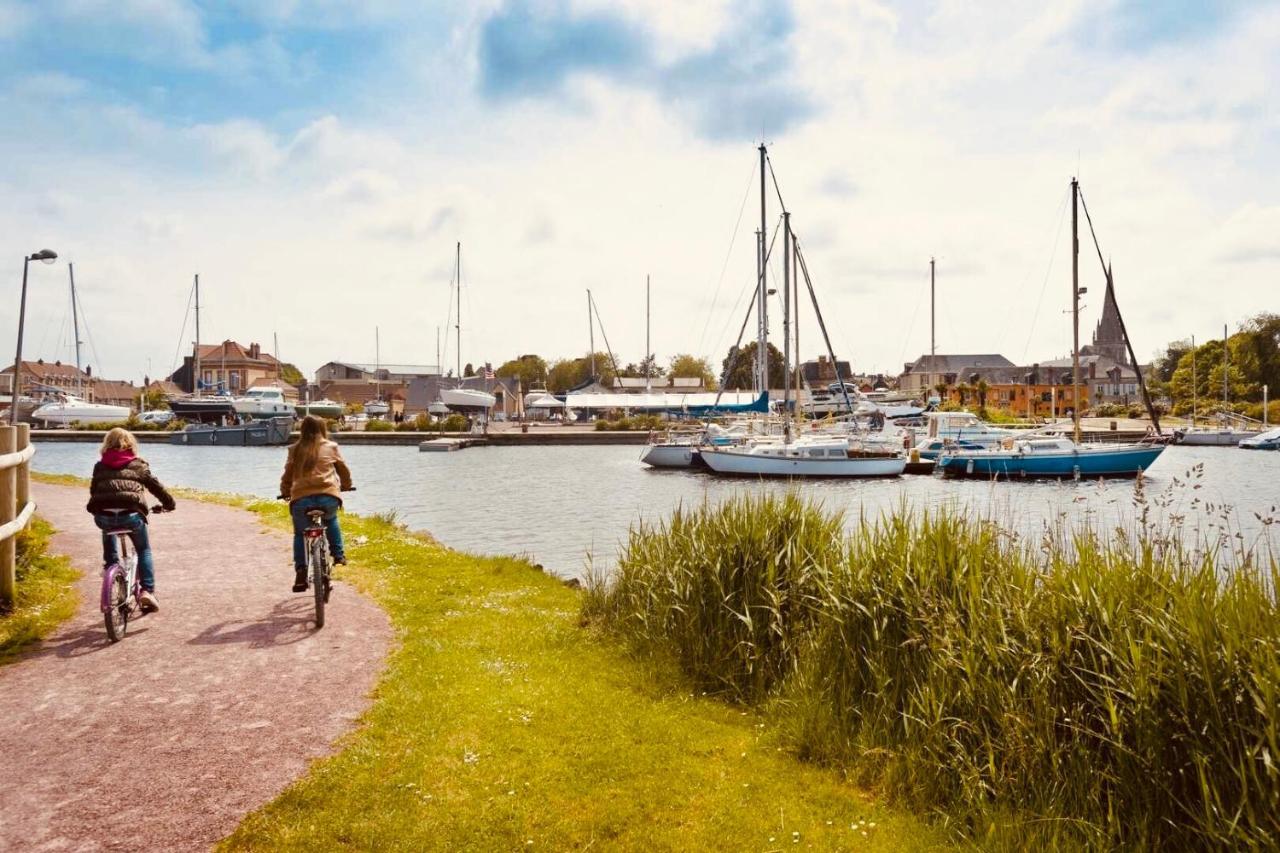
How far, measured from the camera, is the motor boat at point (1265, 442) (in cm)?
6719

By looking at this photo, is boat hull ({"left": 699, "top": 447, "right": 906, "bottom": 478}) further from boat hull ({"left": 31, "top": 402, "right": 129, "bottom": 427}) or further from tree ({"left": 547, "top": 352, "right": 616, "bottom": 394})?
tree ({"left": 547, "top": 352, "right": 616, "bottom": 394})

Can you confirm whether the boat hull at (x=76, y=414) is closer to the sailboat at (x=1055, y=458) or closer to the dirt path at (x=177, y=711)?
the sailboat at (x=1055, y=458)

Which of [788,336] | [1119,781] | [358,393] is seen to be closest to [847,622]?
[1119,781]

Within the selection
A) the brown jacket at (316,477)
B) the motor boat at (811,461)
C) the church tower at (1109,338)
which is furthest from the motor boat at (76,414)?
the church tower at (1109,338)

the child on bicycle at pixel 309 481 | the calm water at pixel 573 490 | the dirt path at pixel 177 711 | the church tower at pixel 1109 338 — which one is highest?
the church tower at pixel 1109 338

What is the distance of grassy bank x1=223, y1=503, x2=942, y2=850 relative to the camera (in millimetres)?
5418

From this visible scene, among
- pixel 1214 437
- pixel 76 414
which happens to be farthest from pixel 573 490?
pixel 76 414

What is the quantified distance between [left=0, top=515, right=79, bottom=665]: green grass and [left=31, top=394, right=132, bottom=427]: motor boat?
9872 centimetres

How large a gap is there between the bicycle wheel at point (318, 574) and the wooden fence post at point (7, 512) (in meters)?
3.38

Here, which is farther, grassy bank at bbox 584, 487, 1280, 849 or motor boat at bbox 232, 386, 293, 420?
motor boat at bbox 232, 386, 293, 420

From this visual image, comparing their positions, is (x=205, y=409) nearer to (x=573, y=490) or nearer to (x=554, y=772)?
(x=573, y=490)

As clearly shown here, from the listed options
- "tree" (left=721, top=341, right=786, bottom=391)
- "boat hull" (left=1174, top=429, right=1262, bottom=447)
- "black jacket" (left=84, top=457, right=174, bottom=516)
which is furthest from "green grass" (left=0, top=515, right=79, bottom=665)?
"tree" (left=721, top=341, right=786, bottom=391)

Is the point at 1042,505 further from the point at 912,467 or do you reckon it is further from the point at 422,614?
the point at 422,614

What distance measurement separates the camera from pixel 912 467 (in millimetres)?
48562
